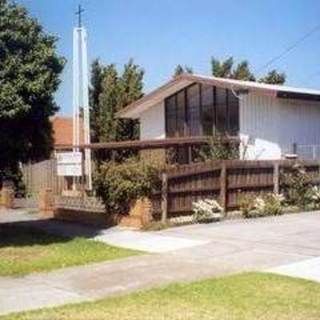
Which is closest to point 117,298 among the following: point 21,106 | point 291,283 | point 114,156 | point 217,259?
point 291,283

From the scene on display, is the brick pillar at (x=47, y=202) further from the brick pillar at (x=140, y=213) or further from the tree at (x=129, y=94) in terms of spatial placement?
the tree at (x=129, y=94)

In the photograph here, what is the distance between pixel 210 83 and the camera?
90.3ft

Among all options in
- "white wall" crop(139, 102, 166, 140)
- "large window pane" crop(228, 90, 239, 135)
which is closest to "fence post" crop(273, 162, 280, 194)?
"large window pane" crop(228, 90, 239, 135)

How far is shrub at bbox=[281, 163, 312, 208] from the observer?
2242cm

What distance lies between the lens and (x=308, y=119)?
88.6 feet

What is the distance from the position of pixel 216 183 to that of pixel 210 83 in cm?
769

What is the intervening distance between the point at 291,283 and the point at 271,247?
3.73 m

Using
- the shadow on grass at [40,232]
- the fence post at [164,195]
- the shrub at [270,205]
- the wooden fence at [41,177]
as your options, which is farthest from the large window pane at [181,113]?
the fence post at [164,195]

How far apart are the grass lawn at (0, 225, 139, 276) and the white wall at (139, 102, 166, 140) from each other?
13.0m

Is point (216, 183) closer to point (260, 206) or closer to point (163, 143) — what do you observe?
point (260, 206)

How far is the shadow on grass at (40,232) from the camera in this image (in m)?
17.0

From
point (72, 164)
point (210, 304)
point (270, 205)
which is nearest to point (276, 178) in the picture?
point (270, 205)

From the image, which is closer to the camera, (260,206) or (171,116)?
(260,206)

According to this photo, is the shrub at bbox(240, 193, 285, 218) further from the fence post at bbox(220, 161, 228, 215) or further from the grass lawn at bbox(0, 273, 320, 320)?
the grass lawn at bbox(0, 273, 320, 320)
